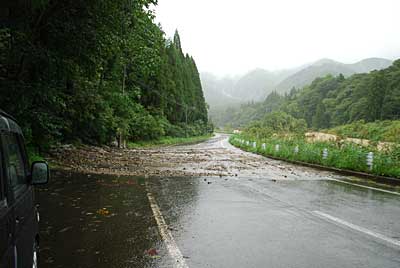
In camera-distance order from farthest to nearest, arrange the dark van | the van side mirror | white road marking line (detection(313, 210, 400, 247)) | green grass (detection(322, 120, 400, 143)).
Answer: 1. green grass (detection(322, 120, 400, 143))
2. white road marking line (detection(313, 210, 400, 247))
3. the van side mirror
4. the dark van

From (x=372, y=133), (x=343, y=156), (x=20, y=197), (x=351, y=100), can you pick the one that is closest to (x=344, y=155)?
(x=343, y=156)

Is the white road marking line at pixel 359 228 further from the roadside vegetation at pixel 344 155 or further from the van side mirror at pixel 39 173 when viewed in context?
the roadside vegetation at pixel 344 155

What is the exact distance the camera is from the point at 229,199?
8.68 metres

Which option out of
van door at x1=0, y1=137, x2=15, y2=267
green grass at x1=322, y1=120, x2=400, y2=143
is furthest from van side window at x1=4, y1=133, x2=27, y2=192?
green grass at x1=322, y1=120, x2=400, y2=143

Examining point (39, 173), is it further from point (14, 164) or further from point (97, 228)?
point (97, 228)

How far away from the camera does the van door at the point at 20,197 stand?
2625 millimetres

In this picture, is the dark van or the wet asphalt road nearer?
the dark van

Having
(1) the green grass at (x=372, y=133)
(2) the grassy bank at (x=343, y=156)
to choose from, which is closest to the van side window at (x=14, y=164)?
(2) the grassy bank at (x=343, y=156)

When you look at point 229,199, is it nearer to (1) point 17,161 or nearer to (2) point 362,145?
(1) point 17,161

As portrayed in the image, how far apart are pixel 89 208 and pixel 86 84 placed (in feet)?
45.0

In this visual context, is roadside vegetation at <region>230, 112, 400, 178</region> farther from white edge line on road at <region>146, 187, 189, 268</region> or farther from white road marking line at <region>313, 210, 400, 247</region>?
white edge line on road at <region>146, 187, 189, 268</region>

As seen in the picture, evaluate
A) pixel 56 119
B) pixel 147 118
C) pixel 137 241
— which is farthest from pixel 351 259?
pixel 147 118

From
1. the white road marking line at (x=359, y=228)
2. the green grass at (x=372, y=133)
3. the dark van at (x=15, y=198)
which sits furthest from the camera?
the green grass at (x=372, y=133)

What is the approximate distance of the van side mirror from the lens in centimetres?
336
